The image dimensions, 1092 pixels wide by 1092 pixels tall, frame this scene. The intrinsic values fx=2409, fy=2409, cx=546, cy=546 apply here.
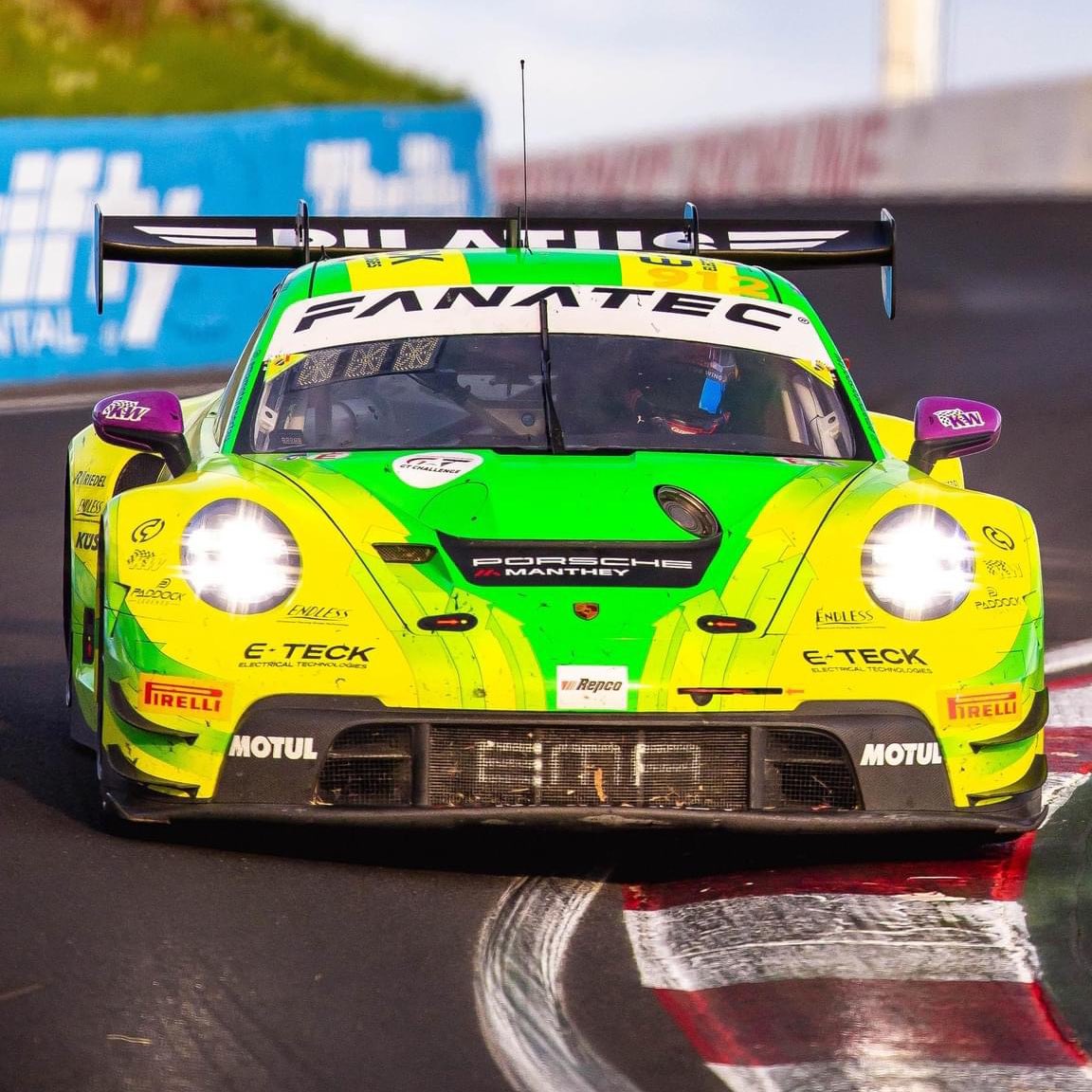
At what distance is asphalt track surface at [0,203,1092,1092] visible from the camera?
398cm

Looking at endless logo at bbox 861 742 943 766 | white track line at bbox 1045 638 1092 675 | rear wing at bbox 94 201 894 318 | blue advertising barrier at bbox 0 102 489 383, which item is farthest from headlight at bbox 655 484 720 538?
blue advertising barrier at bbox 0 102 489 383

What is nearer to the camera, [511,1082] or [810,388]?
[511,1082]

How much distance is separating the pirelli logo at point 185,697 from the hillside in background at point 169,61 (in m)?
26.4

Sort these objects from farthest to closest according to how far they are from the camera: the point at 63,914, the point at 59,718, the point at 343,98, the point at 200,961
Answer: the point at 343,98 → the point at 59,718 → the point at 63,914 → the point at 200,961

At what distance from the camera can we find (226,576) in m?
5.18

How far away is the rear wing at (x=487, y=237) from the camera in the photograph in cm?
712

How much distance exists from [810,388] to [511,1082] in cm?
292

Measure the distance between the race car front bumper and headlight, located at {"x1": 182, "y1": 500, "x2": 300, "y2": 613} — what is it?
0.25 m

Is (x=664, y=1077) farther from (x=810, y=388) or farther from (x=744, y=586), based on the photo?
(x=810, y=388)

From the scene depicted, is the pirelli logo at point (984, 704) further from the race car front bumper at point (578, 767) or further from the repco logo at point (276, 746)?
the repco logo at point (276, 746)

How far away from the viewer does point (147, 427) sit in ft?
20.2

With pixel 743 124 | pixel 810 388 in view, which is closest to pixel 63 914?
pixel 810 388

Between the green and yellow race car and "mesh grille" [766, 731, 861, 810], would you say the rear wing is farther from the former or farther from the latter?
"mesh grille" [766, 731, 861, 810]

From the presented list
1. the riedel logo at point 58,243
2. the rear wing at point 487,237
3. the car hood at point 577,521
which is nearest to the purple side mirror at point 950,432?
the car hood at point 577,521
